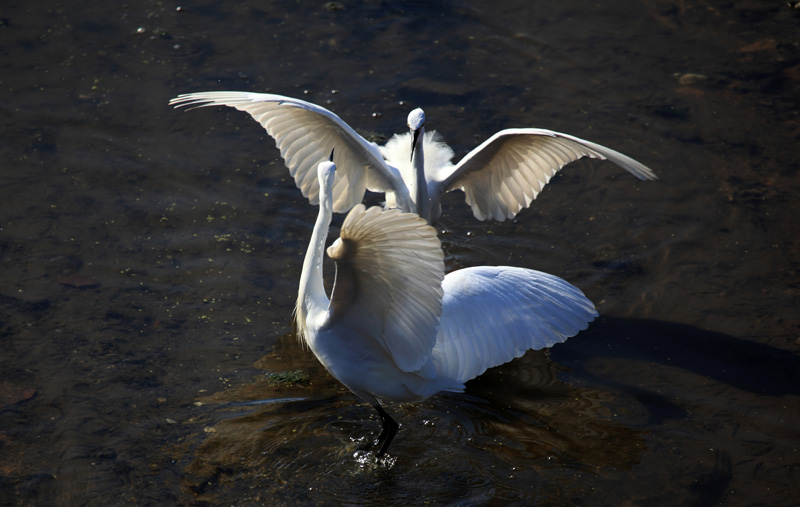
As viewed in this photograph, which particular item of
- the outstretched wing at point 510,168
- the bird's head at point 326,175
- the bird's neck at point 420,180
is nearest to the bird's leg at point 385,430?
the bird's head at point 326,175

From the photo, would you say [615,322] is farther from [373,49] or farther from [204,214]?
[373,49]

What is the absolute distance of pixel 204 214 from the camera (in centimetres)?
640

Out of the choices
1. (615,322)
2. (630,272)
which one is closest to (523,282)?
(615,322)

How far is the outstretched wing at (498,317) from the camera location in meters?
4.50

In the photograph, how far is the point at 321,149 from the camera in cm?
580

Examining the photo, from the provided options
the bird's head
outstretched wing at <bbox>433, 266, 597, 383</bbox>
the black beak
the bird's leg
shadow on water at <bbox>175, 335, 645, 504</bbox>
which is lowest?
shadow on water at <bbox>175, 335, 645, 504</bbox>

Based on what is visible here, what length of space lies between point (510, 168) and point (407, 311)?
2457 millimetres

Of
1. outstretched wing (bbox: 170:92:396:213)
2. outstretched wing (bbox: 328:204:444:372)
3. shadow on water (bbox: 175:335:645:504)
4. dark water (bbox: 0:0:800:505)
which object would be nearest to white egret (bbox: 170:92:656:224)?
outstretched wing (bbox: 170:92:396:213)

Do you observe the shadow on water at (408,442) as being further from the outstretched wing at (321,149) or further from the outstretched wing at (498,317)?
the outstretched wing at (321,149)

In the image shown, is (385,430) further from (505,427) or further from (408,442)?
(505,427)

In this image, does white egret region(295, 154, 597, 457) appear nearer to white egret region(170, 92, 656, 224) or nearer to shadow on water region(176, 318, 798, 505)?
shadow on water region(176, 318, 798, 505)

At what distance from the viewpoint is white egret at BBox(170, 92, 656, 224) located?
18.1 feet

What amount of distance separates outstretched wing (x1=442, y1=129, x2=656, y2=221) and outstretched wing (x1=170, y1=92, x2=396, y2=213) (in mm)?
592

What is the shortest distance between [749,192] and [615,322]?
2.14 m
